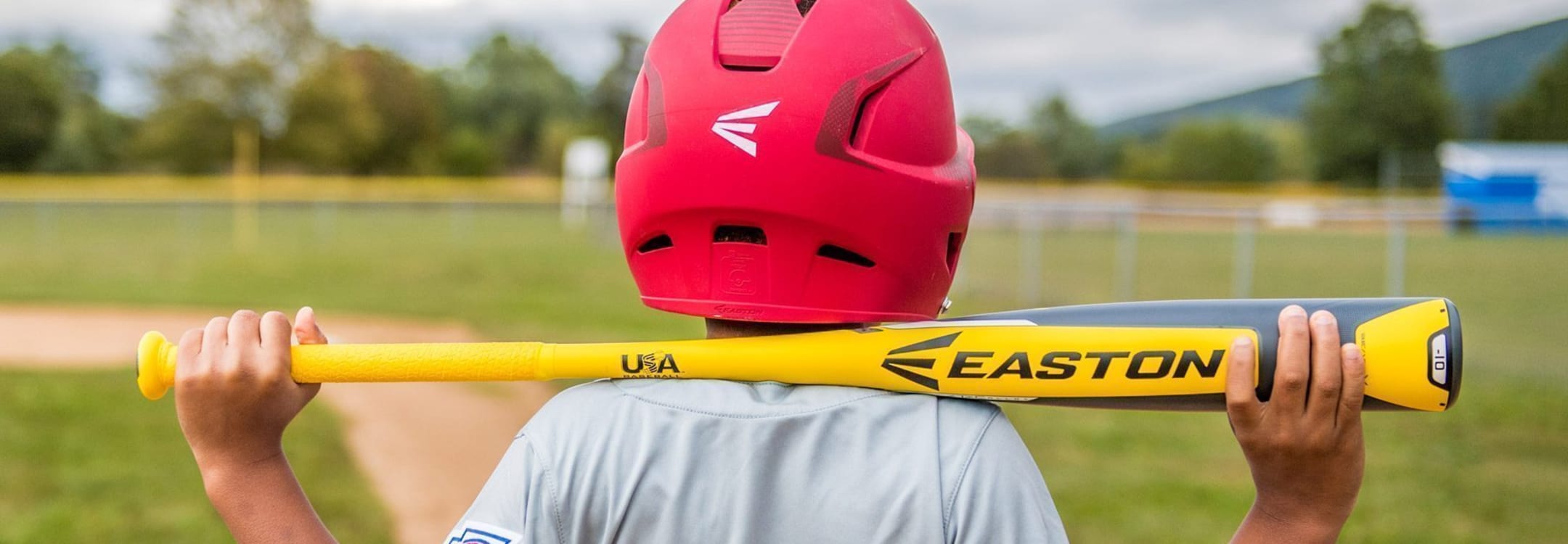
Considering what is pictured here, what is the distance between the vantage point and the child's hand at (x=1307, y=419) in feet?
3.62

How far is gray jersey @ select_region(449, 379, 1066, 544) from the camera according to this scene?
111 centimetres

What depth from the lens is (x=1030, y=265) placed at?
14.7 meters

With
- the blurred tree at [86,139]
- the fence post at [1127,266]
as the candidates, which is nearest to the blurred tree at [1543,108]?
the fence post at [1127,266]

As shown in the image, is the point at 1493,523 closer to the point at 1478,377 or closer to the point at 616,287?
the point at 1478,377

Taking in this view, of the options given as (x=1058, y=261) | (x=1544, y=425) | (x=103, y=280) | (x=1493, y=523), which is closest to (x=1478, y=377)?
Result: (x=1544, y=425)

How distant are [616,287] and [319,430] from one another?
28.2ft

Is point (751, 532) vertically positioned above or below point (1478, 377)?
above

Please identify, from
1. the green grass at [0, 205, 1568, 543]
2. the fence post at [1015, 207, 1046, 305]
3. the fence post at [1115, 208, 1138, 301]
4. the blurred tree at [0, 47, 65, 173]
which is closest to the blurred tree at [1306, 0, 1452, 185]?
the green grass at [0, 205, 1568, 543]

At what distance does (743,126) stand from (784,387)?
288 millimetres

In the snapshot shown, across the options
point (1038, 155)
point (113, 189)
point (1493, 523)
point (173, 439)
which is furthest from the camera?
point (1038, 155)

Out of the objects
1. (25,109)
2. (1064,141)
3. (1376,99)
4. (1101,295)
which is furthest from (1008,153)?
(25,109)

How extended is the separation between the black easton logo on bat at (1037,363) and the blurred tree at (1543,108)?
39646 millimetres

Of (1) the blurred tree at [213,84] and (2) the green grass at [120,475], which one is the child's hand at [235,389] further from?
(1) the blurred tree at [213,84]

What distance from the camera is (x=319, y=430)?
21.3 ft
